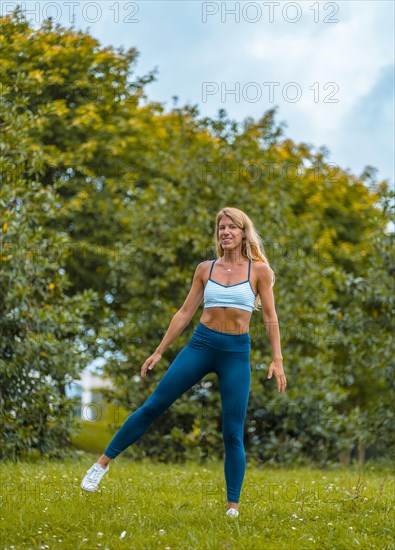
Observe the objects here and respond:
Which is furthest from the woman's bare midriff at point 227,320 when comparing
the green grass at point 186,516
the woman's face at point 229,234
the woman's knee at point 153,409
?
the green grass at point 186,516

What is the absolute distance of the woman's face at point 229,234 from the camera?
621 cm

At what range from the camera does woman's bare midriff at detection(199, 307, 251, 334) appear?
599cm

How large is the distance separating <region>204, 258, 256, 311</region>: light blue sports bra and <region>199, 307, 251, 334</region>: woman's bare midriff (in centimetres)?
4

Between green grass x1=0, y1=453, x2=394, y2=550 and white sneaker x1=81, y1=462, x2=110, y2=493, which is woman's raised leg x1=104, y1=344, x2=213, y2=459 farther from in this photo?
green grass x1=0, y1=453, x2=394, y2=550

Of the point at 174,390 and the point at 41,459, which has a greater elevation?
the point at 174,390

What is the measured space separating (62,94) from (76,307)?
27.8ft

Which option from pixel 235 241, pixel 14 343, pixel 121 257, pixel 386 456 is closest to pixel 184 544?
pixel 235 241

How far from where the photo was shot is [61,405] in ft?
39.1

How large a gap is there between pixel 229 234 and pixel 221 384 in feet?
3.80

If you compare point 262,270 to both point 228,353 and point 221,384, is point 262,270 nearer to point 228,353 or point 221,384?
point 228,353

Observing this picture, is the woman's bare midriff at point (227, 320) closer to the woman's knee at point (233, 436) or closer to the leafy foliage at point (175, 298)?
the woman's knee at point (233, 436)

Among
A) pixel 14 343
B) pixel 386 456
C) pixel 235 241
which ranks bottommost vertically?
pixel 386 456

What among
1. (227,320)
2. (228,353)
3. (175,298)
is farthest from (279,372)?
(175,298)

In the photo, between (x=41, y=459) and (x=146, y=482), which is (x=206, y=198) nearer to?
(x=41, y=459)
